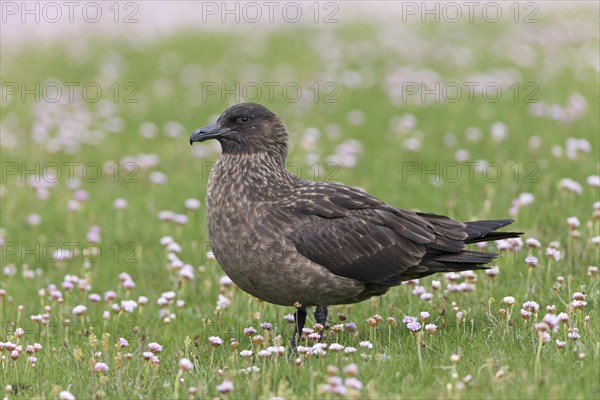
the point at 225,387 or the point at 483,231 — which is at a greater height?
the point at 483,231

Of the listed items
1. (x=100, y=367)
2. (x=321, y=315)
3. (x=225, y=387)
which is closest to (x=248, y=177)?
(x=321, y=315)

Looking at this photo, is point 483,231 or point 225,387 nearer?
point 225,387

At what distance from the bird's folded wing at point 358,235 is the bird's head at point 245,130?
639mm

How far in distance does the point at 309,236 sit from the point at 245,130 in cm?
122

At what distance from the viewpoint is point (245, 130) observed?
7172 millimetres

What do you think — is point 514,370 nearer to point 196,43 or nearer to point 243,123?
point 243,123

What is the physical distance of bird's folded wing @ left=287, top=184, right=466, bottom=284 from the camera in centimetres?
642

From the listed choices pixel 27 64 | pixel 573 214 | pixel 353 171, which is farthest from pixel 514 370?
pixel 27 64

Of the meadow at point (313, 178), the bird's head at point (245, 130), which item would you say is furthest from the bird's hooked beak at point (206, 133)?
the meadow at point (313, 178)

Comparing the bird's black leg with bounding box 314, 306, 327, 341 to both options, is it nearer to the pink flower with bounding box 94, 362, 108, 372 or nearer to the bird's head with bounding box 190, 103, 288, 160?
the bird's head with bounding box 190, 103, 288, 160

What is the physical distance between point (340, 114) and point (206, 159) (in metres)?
2.57

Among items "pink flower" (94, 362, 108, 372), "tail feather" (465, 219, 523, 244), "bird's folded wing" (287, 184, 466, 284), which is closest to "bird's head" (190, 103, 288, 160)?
"bird's folded wing" (287, 184, 466, 284)

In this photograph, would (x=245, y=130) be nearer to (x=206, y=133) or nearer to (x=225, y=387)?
(x=206, y=133)

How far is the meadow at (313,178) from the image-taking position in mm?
5508
